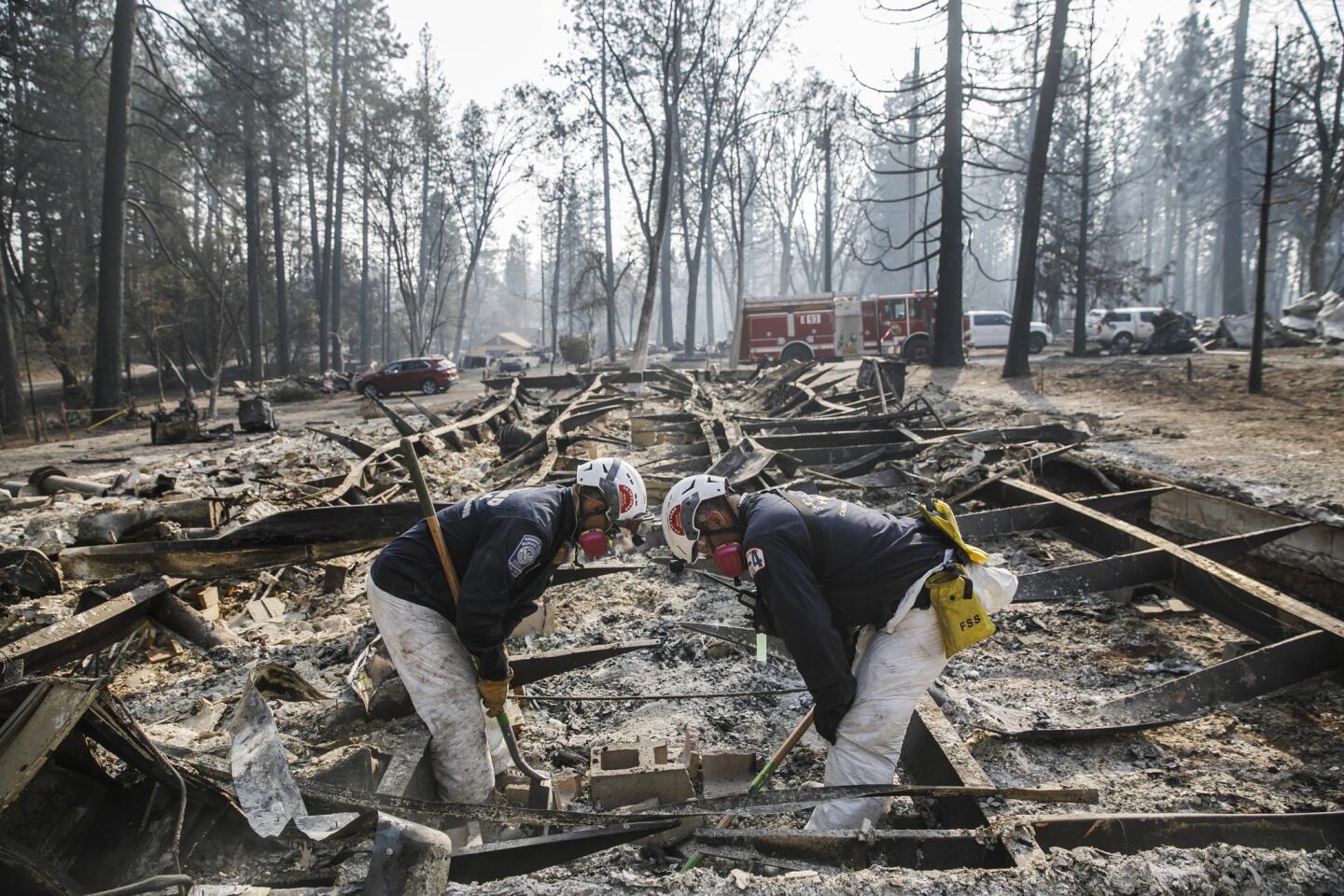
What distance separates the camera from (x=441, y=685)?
3.25 m

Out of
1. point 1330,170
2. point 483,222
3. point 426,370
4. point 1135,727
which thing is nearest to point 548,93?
point 483,222

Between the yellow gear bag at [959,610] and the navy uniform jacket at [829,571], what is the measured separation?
9cm

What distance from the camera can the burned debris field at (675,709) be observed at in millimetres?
2330

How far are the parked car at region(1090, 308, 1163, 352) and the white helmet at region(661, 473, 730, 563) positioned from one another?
27.5 meters

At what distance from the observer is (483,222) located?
1324 inches

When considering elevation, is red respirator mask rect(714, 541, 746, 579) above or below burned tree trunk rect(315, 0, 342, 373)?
below

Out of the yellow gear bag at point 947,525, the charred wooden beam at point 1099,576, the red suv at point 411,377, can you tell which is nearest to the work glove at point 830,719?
the yellow gear bag at point 947,525

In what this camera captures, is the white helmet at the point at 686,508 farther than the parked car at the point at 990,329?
No

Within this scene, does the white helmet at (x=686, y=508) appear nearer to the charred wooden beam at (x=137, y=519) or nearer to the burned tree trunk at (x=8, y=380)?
the charred wooden beam at (x=137, y=519)

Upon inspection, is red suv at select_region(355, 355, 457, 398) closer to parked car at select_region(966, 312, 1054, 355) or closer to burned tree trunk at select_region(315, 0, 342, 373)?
burned tree trunk at select_region(315, 0, 342, 373)

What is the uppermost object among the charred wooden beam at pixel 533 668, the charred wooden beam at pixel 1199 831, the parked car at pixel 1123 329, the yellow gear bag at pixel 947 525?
the parked car at pixel 1123 329

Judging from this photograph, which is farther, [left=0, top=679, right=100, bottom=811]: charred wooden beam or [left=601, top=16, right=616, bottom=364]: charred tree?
[left=601, top=16, right=616, bottom=364]: charred tree

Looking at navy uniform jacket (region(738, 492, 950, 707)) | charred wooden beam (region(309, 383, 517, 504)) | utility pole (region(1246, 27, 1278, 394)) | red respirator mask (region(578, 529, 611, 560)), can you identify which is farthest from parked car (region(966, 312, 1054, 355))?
red respirator mask (region(578, 529, 611, 560))

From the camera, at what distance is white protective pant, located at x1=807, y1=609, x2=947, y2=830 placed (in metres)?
2.88
